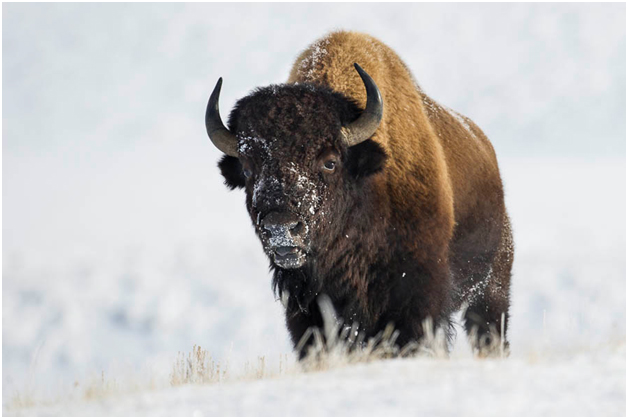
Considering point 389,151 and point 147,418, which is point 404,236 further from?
point 147,418

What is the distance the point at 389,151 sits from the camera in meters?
6.33

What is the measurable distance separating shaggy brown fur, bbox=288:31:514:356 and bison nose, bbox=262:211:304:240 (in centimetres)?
113

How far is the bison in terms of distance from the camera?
5637mm

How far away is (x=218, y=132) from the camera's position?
620 cm

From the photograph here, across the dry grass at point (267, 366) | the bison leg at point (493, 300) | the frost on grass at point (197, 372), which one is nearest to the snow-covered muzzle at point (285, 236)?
the dry grass at point (267, 366)

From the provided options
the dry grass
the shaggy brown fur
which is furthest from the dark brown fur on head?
the dry grass

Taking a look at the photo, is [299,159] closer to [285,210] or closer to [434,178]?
[285,210]

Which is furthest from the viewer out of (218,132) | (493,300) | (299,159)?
(493,300)

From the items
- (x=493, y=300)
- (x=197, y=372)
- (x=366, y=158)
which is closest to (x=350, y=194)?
(x=366, y=158)

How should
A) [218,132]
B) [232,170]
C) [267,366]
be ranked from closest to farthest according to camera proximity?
[267,366]
[218,132]
[232,170]

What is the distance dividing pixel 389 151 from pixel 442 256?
0.89 m

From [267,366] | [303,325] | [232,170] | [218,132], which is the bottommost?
[267,366]

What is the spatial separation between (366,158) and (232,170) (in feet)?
3.43

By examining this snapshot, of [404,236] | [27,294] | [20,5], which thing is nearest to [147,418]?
[404,236]
